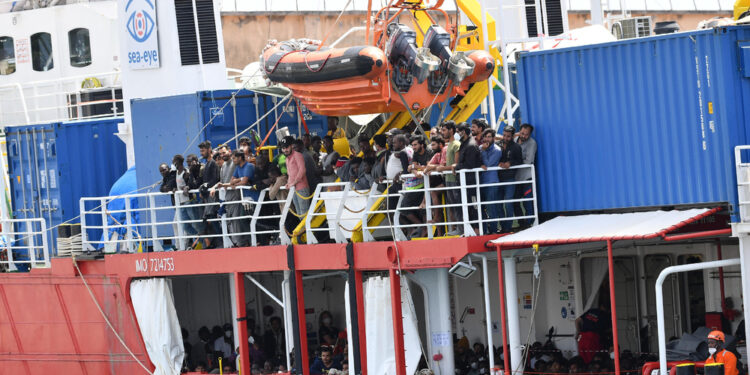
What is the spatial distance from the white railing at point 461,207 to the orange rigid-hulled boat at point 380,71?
5.67 ft

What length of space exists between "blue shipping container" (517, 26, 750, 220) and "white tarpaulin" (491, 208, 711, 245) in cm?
42

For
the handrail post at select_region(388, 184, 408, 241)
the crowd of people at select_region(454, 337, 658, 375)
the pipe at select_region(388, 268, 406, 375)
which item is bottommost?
the crowd of people at select_region(454, 337, 658, 375)

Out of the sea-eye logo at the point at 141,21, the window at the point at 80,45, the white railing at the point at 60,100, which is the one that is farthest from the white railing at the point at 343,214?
the window at the point at 80,45

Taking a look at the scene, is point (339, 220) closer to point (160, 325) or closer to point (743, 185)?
point (160, 325)

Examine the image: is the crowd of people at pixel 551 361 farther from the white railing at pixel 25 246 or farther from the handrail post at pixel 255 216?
the white railing at pixel 25 246

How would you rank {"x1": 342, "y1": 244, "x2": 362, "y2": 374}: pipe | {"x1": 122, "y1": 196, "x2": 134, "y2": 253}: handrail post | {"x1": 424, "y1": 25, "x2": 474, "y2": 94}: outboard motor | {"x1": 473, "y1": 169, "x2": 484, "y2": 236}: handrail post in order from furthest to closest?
{"x1": 122, "y1": 196, "x2": 134, "y2": 253}: handrail post < {"x1": 424, "y1": 25, "x2": 474, "y2": 94}: outboard motor < {"x1": 342, "y1": 244, "x2": 362, "y2": 374}: pipe < {"x1": 473, "y1": 169, "x2": 484, "y2": 236}: handrail post

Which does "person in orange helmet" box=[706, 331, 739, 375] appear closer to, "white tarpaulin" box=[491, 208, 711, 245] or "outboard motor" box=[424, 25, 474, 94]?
"white tarpaulin" box=[491, 208, 711, 245]

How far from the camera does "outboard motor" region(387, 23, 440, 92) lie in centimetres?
2114

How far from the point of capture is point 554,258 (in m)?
22.1

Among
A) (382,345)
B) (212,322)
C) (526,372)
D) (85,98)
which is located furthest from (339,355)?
(85,98)

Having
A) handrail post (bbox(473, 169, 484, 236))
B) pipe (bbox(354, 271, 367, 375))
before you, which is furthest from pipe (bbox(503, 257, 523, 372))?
pipe (bbox(354, 271, 367, 375))

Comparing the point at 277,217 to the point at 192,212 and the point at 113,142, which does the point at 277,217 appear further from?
the point at 113,142

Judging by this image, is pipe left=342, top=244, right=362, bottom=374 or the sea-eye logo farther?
the sea-eye logo

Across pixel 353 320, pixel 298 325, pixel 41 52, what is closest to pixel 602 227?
pixel 353 320
